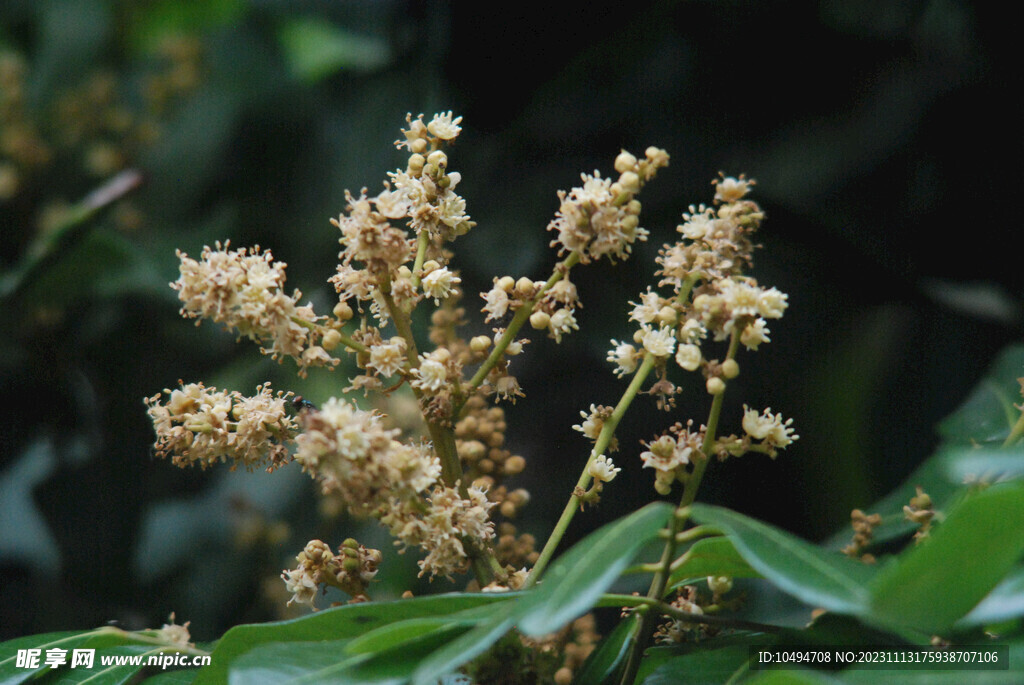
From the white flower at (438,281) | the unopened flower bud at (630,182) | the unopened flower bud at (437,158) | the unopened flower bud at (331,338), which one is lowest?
the unopened flower bud at (331,338)

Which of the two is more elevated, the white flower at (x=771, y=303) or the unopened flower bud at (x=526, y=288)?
the unopened flower bud at (x=526, y=288)

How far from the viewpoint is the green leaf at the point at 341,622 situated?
36 centimetres

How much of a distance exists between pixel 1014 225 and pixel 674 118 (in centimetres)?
32

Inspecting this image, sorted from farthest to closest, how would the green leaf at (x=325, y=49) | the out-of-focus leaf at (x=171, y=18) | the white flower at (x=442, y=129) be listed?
1. the out-of-focus leaf at (x=171, y=18)
2. the green leaf at (x=325, y=49)
3. the white flower at (x=442, y=129)

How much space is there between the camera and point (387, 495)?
365 millimetres

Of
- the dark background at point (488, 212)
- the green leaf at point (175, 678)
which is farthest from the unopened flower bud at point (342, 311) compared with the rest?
the dark background at point (488, 212)

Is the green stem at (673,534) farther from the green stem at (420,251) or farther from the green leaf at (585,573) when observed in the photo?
the green stem at (420,251)

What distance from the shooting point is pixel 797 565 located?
29cm

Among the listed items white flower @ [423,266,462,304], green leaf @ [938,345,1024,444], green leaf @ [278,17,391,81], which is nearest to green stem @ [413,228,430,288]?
white flower @ [423,266,462,304]

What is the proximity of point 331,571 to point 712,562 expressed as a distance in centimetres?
20

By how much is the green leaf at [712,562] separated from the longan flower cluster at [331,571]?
17 cm

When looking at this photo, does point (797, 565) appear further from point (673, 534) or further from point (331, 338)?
point (331, 338)

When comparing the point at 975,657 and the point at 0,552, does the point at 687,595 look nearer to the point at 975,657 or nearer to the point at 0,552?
the point at 975,657

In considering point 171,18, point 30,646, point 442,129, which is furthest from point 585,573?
point 171,18
